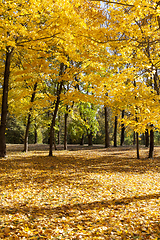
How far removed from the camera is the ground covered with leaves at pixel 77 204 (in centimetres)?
349

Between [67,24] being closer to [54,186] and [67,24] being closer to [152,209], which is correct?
[54,186]

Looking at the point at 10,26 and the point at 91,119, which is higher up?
the point at 10,26

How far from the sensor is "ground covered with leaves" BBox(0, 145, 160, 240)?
3.49m

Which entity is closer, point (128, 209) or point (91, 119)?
point (128, 209)

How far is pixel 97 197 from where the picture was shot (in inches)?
210

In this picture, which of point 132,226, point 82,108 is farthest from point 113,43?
point 82,108

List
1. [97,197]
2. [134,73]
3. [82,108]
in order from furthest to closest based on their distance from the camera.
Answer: [82,108], [134,73], [97,197]

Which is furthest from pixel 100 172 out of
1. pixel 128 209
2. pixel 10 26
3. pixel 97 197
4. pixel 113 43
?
pixel 10 26

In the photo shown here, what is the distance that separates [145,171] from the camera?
8.85 meters

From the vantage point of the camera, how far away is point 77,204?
15.8 ft

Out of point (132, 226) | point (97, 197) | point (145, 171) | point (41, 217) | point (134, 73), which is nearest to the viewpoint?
point (132, 226)

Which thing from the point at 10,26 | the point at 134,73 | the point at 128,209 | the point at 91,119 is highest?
the point at 10,26

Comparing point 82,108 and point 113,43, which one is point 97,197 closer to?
point 113,43

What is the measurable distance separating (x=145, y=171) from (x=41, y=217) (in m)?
6.14
